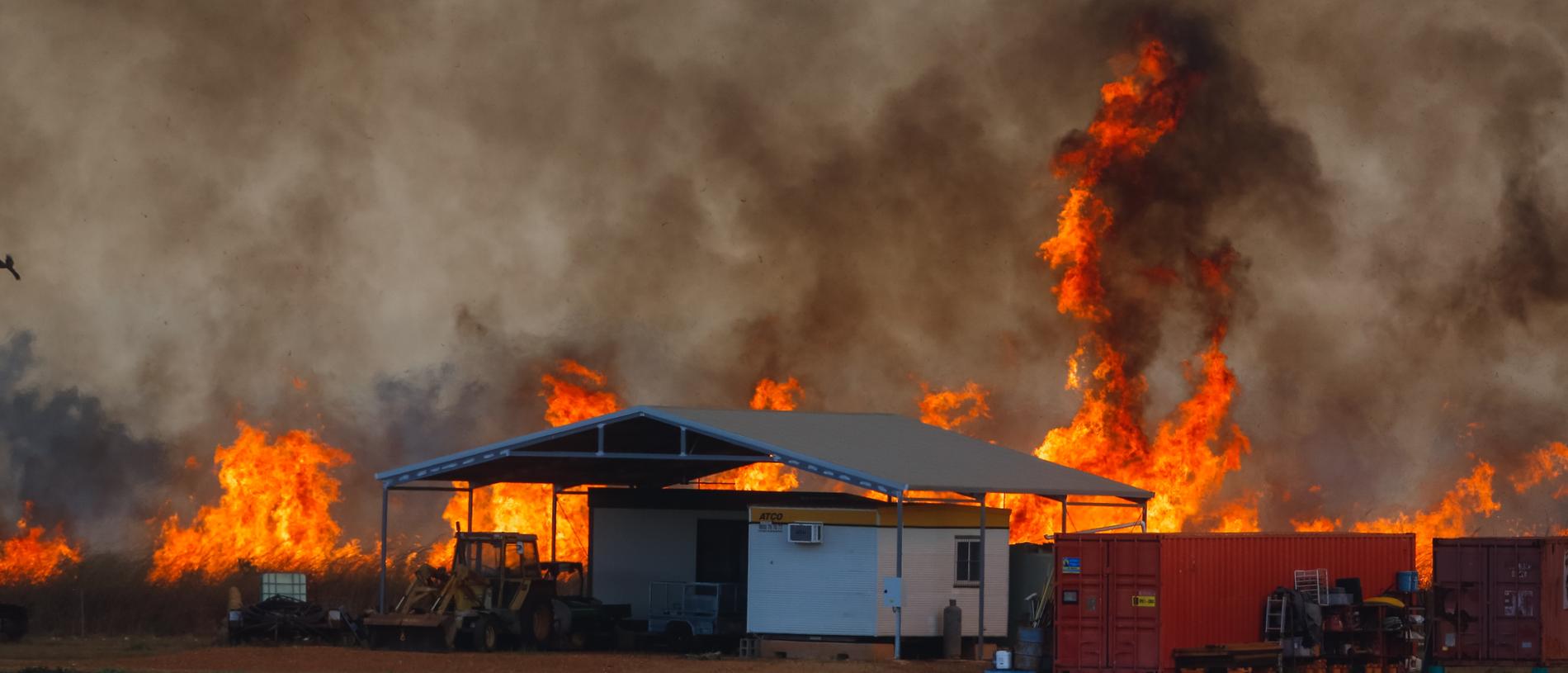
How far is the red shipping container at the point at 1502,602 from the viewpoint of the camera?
31.0 m

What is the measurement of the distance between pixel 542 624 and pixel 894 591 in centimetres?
710

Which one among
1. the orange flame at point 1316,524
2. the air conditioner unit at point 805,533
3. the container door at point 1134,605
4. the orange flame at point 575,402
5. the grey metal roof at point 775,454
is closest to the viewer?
the container door at point 1134,605

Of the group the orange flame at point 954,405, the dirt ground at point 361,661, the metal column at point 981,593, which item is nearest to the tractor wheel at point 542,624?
the dirt ground at point 361,661

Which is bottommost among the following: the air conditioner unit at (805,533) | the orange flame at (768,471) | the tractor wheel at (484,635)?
the tractor wheel at (484,635)

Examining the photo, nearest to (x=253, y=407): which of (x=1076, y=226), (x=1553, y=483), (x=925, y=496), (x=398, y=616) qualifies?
(x=925, y=496)

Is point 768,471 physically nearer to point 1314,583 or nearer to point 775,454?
point 775,454

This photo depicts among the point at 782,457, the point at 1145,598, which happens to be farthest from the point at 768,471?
the point at 1145,598

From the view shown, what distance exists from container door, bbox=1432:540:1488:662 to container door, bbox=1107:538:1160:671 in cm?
612

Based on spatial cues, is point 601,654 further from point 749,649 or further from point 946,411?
point 946,411

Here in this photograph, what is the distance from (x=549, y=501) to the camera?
51.2 m

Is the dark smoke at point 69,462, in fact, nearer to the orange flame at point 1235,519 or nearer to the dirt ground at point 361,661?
the dirt ground at point 361,661

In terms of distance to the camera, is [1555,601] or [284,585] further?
[284,585]

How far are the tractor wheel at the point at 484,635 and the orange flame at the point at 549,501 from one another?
12.1 m

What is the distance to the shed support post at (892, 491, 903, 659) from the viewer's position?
1227 inches
